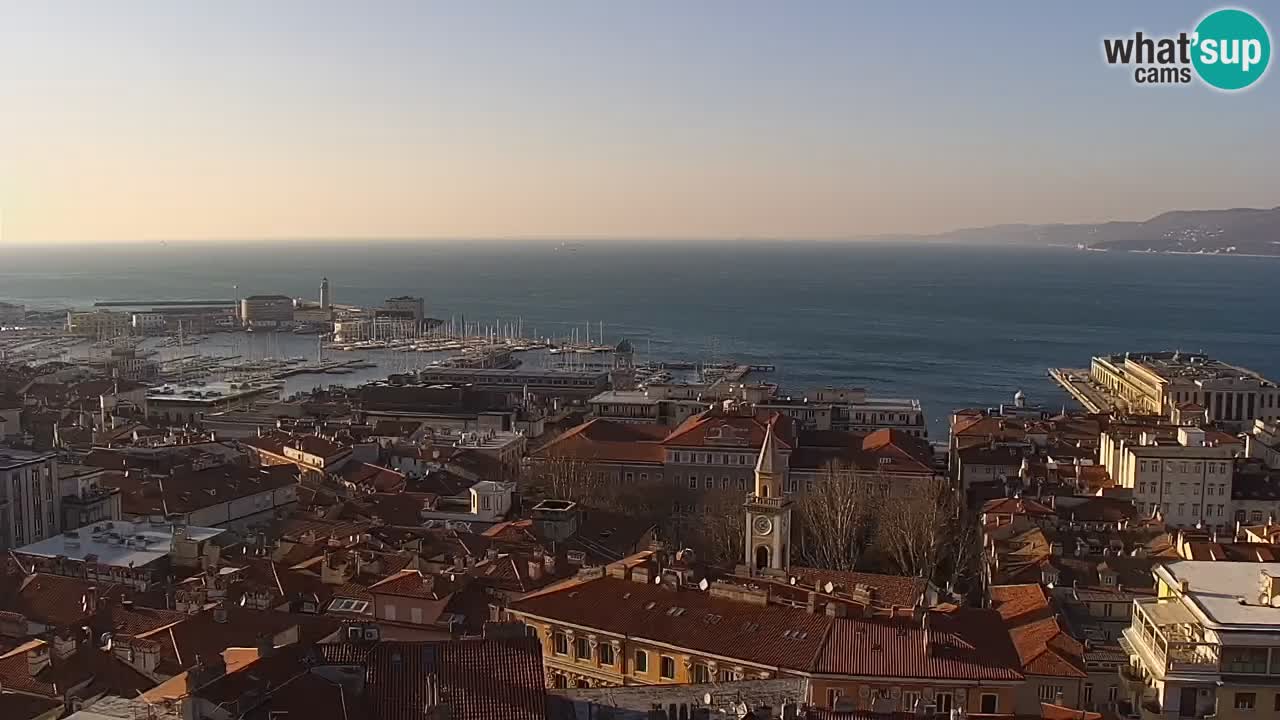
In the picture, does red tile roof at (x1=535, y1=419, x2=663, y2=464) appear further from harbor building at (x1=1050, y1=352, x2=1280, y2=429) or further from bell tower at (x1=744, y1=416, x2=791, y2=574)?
harbor building at (x1=1050, y1=352, x2=1280, y2=429)

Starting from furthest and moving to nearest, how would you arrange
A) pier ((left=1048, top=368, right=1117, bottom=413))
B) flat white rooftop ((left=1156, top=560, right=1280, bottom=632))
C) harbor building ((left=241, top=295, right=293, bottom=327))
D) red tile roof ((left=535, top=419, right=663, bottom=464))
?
harbor building ((left=241, top=295, right=293, bottom=327)) < pier ((left=1048, top=368, right=1117, bottom=413)) < red tile roof ((left=535, top=419, right=663, bottom=464)) < flat white rooftop ((left=1156, top=560, right=1280, bottom=632))

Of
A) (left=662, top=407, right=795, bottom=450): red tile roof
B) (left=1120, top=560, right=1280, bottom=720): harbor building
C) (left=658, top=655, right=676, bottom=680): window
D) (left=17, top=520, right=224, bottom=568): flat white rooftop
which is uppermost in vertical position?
(left=1120, top=560, right=1280, bottom=720): harbor building

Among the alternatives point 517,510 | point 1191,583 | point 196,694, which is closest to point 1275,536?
point 1191,583

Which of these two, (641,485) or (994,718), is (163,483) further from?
(994,718)

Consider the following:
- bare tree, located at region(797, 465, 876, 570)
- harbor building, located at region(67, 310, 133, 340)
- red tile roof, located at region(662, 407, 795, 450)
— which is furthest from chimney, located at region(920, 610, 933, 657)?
harbor building, located at region(67, 310, 133, 340)

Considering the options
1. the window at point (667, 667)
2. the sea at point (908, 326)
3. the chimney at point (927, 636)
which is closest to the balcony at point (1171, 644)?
the chimney at point (927, 636)

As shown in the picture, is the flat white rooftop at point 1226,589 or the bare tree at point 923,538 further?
the bare tree at point 923,538

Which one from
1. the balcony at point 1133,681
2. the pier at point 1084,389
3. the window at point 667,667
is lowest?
the pier at point 1084,389

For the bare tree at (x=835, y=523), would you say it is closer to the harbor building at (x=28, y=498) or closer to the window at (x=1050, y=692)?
the window at (x=1050, y=692)
